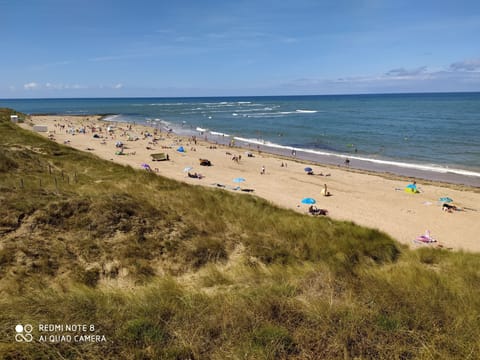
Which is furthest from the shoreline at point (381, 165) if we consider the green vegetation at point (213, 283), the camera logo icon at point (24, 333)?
the camera logo icon at point (24, 333)

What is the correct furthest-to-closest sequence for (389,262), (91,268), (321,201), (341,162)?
(341,162) < (321,201) < (389,262) < (91,268)

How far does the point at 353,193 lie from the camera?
2234 cm

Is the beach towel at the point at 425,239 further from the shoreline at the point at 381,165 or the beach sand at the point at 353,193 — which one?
the shoreline at the point at 381,165

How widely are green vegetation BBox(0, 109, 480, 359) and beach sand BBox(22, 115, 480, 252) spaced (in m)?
7.67

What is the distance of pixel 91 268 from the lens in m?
6.48

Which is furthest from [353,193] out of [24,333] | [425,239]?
[24,333]

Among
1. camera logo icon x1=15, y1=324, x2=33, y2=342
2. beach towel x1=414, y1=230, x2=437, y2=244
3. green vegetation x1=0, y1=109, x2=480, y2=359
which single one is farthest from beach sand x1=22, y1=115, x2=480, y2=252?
camera logo icon x1=15, y1=324, x2=33, y2=342

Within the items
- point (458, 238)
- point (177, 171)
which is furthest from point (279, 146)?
point (458, 238)

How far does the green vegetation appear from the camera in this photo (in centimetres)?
374

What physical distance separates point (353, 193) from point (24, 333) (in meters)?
21.9

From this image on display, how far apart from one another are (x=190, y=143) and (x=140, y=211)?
3731 centimetres

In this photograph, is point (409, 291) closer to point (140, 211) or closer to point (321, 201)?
point (140, 211)

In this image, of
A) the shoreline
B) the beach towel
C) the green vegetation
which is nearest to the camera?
the green vegetation

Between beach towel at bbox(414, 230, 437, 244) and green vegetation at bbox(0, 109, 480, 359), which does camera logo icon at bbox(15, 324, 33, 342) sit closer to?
green vegetation at bbox(0, 109, 480, 359)
